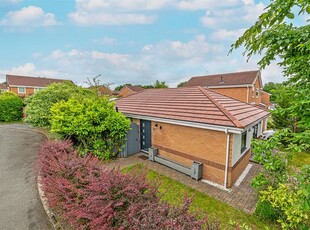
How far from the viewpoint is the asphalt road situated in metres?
4.85

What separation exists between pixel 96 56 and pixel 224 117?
1848 cm

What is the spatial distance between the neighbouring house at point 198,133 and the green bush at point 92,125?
1399mm

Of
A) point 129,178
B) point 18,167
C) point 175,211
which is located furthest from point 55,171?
point 18,167

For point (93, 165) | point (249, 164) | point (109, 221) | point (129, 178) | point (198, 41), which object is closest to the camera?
point (109, 221)

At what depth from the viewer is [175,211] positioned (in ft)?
10.3

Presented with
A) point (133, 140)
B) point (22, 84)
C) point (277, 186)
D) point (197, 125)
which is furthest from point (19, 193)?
point (22, 84)

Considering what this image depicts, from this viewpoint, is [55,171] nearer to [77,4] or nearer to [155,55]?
[77,4]

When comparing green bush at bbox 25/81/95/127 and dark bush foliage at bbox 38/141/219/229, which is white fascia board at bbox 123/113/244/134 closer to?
dark bush foliage at bbox 38/141/219/229

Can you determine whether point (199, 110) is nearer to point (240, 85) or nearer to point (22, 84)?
point (240, 85)

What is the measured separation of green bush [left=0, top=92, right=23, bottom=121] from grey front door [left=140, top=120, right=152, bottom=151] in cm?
2338

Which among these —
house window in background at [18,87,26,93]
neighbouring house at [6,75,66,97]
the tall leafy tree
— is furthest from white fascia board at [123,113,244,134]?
house window in background at [18,87,26,93]

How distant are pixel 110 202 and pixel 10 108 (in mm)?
29219

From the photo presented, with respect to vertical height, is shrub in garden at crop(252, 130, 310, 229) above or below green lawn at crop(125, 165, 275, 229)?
above

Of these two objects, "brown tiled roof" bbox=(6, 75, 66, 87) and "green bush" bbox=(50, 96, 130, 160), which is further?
"brown tiled roof" bbox=(6, 75, 66, 87)
